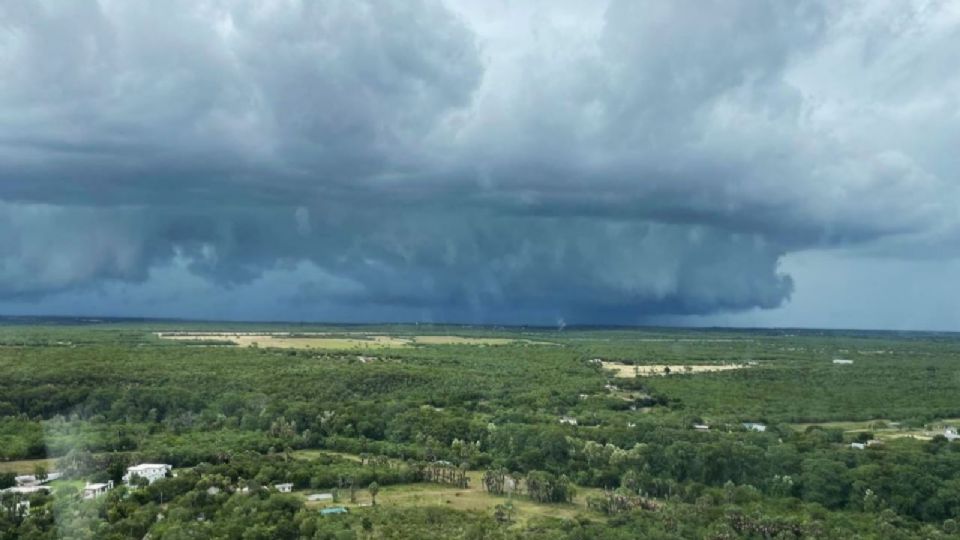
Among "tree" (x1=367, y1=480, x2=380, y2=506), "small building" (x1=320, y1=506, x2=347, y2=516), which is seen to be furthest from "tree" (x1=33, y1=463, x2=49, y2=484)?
"tree" (x1=367, y1=480, x2=380, y2=506)

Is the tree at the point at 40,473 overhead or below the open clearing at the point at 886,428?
below

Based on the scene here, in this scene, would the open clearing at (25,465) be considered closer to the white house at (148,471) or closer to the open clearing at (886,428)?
the white house at (148,471)

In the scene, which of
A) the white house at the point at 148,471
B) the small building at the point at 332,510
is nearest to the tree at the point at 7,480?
the white house at the point at 148,471

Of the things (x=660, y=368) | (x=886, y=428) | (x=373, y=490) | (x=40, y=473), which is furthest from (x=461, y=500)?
(x=660, y=368)

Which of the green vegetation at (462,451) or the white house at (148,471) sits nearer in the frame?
the green vegetation at (462,451)

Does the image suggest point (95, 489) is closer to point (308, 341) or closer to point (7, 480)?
point (7, 480)

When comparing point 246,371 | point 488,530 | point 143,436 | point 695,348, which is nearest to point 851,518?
point 488,530
